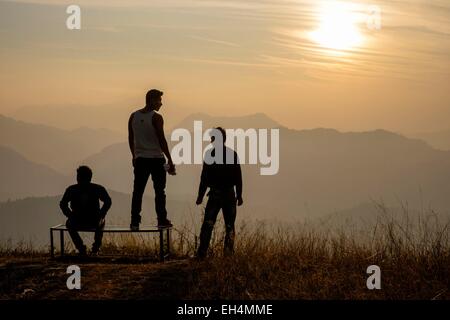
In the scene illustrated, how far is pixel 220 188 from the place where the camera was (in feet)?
43.8

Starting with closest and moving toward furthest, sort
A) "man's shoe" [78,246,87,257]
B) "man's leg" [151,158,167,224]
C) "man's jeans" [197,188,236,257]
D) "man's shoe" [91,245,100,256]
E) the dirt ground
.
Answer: the dirt ground → "man's jeans" [197,188,236,257] → "man's leg" [151,158,167,224] → "man's shoe" [78,246,87,257] → "man's shoe" [91,245,100,256]

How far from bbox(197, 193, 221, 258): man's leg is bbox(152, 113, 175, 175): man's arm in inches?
30.5

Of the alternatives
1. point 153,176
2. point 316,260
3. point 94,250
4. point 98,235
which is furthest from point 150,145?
point 316,260

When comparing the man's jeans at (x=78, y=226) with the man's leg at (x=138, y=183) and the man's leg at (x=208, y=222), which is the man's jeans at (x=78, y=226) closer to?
the man's leg at (x=138, y=183)

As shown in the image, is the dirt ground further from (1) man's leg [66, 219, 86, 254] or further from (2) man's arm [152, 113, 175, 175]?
(2) man's arm [152, 113, 175, 175]

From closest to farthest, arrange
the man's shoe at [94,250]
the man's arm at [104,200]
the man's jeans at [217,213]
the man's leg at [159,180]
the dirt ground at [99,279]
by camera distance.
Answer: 1. the dirt ground at [99,279]
2. the man's arm at [104,200]
3. the man's jeans at [217,213]
4. the man's leg at [159,180]
5. the man's shoe at [94,250]

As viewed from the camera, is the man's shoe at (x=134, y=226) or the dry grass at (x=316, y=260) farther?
the man's shoe at (x=134, y=226)

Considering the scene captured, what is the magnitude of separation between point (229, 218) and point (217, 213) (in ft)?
0.67

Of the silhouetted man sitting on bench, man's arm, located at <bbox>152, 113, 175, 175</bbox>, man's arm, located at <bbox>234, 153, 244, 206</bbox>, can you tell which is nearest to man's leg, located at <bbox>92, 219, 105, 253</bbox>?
the silhouetted man sitting on bench

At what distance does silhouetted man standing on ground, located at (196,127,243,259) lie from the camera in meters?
13.2

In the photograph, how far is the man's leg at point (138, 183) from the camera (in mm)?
13438

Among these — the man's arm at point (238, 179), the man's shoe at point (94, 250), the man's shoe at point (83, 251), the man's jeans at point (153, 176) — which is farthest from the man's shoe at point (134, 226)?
the man's arm at point (238, 179)
